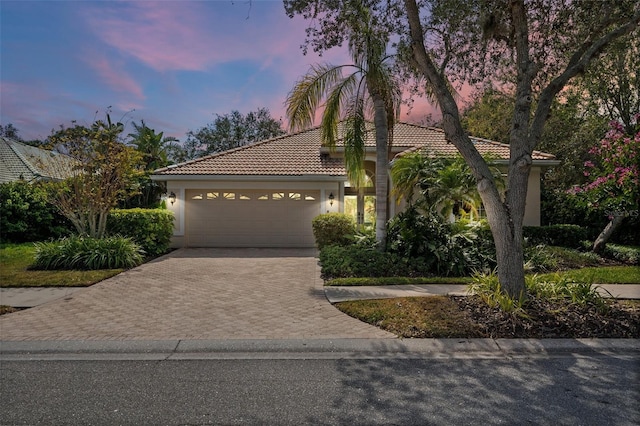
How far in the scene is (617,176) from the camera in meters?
10.1

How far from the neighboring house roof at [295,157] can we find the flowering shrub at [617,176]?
9.78ft

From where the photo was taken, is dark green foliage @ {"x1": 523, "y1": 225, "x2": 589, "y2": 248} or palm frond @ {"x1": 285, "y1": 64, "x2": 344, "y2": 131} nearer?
palm frond @ {"x1": 285, "y1": 64, "x2": 344, "y2": 131}

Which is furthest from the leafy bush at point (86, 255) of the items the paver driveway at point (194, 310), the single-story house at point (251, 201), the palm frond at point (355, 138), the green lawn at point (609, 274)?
the green lawn at point (609, 274)

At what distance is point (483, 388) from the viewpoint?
12.1ft

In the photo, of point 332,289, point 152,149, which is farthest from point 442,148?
point 152,149

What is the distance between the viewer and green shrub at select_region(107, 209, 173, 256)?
12438mm

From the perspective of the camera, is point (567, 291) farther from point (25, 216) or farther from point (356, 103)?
point (25, 216)

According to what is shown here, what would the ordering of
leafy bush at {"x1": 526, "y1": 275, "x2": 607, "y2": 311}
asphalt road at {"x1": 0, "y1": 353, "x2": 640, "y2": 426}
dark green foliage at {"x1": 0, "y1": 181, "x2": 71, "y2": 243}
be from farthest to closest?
dark green foliage at {"x1": 0, "y1": 181, "x2": 71, "y2": 243}, leafy bush at {"x1": 526, "y1": 275, "x2": 607, "y2": 311}, asphalt road at {"x1": 0, "y1": 353, "x2": 640, "y2": 426}

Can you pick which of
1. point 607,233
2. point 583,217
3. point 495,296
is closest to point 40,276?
point 495,296

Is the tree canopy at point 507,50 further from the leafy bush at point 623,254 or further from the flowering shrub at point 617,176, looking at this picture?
the leafy bush at point 623,254

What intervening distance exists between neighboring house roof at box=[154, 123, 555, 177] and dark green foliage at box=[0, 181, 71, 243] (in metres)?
5.13

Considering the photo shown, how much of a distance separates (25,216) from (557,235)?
19.7 meters

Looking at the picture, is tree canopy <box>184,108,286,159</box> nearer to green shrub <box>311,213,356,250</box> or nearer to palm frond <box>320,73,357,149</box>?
green shrub <box>311,213,356,250</box>

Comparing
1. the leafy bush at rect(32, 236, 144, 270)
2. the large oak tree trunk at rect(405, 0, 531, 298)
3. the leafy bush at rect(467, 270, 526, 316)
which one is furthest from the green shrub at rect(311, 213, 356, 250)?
the large oak tree trunk at rect(405, 0, 531, 298)
